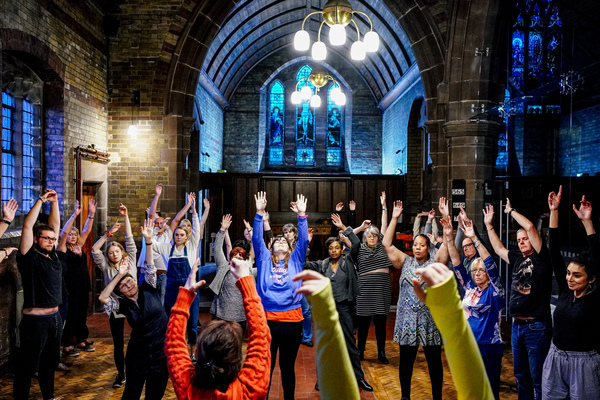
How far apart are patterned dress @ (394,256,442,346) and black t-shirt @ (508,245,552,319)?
68cm

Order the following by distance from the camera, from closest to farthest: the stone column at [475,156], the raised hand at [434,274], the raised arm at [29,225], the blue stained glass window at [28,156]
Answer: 1. the raised hand at [434,274]
2. the raised arm at [29,225]
3. the blue stained glass window at [28,156]
4. the stone column at [475,156]

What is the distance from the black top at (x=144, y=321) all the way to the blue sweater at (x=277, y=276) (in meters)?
0.84

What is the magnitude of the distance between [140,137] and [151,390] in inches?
248

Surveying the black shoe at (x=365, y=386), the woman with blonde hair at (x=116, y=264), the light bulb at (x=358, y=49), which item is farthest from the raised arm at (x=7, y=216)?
the light bulb at (x=358, y=49)

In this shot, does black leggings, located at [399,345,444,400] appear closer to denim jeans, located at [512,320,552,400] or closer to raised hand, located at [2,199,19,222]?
denim jeans, located at [512,320,552,400]

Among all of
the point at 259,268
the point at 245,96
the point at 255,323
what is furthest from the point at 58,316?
the point at 245,96

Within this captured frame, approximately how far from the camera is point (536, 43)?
38.1 ft

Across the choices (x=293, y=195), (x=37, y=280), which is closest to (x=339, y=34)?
(x=37, y=280)

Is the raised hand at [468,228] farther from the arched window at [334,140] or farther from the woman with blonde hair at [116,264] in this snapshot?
the arched window at [334,140]

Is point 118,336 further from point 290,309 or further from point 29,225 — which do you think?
point 290,309

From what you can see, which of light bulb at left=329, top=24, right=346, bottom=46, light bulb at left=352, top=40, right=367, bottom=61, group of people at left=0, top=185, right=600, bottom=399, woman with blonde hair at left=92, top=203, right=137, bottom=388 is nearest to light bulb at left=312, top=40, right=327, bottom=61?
light bulb at left=329, top=24, right=346, bottom=46

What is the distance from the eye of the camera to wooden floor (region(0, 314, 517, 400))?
448 cm

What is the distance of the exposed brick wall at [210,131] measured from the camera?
13383mm

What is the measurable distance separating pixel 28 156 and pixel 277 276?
5201mm
